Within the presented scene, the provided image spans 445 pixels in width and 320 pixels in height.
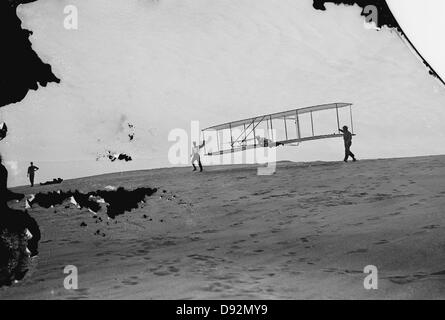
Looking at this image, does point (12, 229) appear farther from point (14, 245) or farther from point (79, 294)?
point (79, 294)

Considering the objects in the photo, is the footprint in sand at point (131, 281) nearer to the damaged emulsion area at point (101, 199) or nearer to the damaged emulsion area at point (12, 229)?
the damaged emulsion area at point (12, 229)

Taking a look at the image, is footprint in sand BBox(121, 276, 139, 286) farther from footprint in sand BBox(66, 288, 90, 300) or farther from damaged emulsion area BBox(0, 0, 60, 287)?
damaged emulsion area BBox(0, 0, 60, 287)

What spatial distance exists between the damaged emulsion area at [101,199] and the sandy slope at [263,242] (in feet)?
2.17

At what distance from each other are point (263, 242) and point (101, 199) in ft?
29.6

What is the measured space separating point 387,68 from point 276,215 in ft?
141

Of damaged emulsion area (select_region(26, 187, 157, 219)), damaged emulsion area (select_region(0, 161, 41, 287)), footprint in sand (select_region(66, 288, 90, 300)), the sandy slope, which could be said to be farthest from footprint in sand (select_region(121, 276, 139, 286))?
damaged emulsion area (select_region(26, 187, 157, 219))

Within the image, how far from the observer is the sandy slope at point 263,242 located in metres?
6.35

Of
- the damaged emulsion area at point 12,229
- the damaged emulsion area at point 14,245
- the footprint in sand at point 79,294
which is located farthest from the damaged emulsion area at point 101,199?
the footprint in sand at point 79,294

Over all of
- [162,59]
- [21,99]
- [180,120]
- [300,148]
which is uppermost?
[162,59]

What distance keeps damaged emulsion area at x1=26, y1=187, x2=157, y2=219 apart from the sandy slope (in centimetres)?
66
